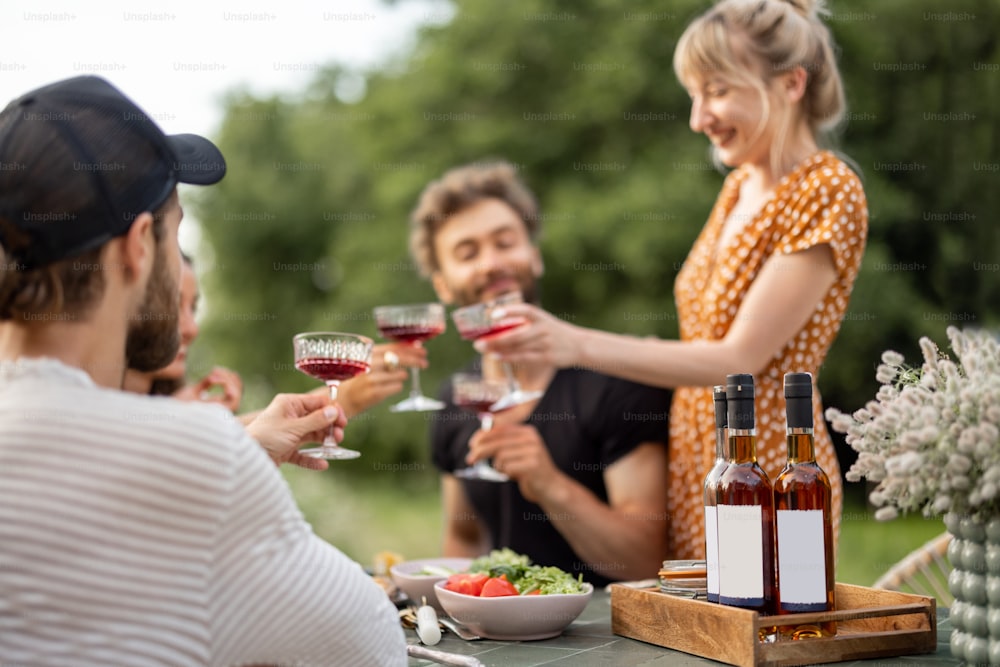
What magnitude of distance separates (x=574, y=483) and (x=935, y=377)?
172 cm

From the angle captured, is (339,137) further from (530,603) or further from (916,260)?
(530,603)

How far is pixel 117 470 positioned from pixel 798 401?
3.46 ft

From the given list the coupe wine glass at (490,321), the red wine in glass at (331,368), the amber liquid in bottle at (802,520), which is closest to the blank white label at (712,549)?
the amber liquid in bottle at (802,520)

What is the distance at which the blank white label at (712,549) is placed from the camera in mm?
1664

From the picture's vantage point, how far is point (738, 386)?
1.60m

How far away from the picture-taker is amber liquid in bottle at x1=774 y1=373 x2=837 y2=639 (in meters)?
1.58

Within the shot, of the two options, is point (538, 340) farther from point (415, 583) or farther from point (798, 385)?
point (798, 385)

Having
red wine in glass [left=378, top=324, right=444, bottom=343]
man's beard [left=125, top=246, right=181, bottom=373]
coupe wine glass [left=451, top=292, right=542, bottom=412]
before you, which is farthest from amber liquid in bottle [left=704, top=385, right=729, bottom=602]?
red wine in glass [left=378, top=324, right=444, bottom=343]

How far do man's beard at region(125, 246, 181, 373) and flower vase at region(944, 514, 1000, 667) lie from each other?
118 centimetres

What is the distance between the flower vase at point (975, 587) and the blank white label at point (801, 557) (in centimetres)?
20

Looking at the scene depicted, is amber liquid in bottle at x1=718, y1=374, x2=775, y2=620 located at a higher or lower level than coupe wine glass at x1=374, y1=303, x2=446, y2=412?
lower

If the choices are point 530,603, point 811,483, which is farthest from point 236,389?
point 811,483

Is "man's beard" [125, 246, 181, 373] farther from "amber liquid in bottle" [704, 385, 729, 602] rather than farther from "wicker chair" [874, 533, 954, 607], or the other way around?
"wicker chair" [874, 533, 954, 607]

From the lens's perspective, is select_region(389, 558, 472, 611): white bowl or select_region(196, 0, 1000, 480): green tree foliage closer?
select_region(389, 558, 472, 611): white bowl
